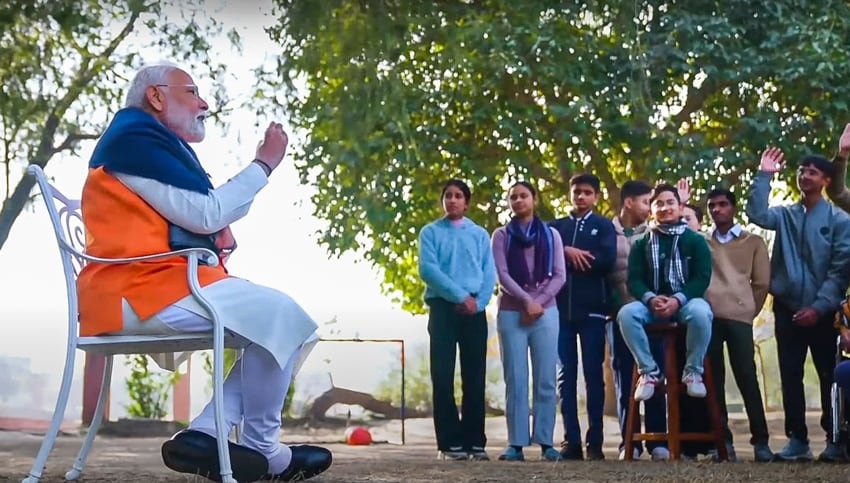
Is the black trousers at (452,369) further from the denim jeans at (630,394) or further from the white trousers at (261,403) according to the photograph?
the white trousers at (261,403)

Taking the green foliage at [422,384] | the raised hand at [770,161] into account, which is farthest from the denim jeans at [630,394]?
the green foliage at [422,384]

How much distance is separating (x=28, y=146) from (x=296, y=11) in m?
1.91

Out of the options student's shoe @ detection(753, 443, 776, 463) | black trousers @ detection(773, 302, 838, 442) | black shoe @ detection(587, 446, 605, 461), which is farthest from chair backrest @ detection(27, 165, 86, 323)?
black trousers @ detection(773, 302, 838, 442)

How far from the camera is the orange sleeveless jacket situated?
9.05ft

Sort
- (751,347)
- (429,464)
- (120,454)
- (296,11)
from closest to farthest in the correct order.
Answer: (429,464) → (751,347) → (120,454) → (296,11)

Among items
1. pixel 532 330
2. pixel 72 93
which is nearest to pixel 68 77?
pixel 72 93

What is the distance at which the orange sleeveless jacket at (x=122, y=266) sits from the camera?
9.05ft

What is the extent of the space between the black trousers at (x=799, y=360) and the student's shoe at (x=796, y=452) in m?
0.03

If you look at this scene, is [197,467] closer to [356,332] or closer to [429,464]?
[429,464]

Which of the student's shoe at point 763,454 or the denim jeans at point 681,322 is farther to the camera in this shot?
the student's shoe at point 763,454

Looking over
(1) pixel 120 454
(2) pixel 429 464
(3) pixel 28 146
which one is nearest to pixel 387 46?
(3) pixel 28 146

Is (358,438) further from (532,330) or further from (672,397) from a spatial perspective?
(672,397)

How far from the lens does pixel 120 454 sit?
521 cm

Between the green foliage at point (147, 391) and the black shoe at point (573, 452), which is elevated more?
the green foliage at point (147, 391)
